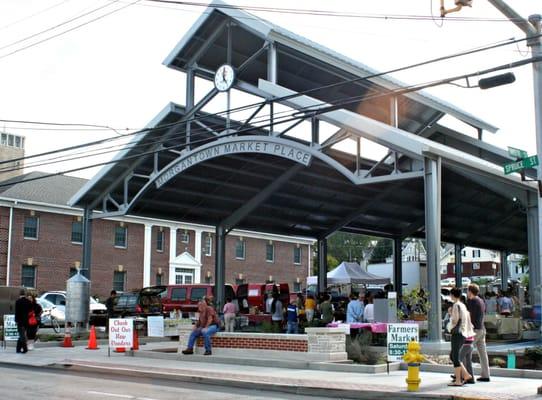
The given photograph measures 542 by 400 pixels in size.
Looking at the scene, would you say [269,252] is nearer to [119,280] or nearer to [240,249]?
[240,249]

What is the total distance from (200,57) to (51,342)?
10.9 m

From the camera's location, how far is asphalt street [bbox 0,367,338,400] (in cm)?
1246

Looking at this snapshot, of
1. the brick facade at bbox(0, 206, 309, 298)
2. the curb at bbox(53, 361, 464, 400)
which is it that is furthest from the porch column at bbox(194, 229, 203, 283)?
the curb at bbox(53, 361, 464, 400)

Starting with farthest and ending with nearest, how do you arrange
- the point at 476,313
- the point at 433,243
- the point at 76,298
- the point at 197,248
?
the point at 197,248
the point at 76,298
the point at 433,243
the point at 476,313

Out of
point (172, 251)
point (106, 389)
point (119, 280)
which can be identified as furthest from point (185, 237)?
point (106, 389)

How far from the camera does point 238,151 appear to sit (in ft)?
76.2

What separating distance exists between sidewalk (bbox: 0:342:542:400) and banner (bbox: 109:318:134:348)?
15.0 inches

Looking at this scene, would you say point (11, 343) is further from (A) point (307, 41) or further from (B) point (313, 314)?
(A) point (307, 41)

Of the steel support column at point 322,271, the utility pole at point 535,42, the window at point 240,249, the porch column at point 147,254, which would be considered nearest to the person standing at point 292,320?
the utility pole at point 535,42

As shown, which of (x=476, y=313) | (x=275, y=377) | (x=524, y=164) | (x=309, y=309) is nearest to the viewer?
(x=476, y=313)

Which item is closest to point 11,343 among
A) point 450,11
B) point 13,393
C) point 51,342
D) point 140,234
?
point 51,342

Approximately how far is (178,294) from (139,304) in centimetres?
180

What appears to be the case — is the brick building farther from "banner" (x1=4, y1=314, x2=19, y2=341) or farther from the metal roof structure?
"banner" (x1=4, y1=314, x2=19, y2=341)

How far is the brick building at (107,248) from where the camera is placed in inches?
1732
